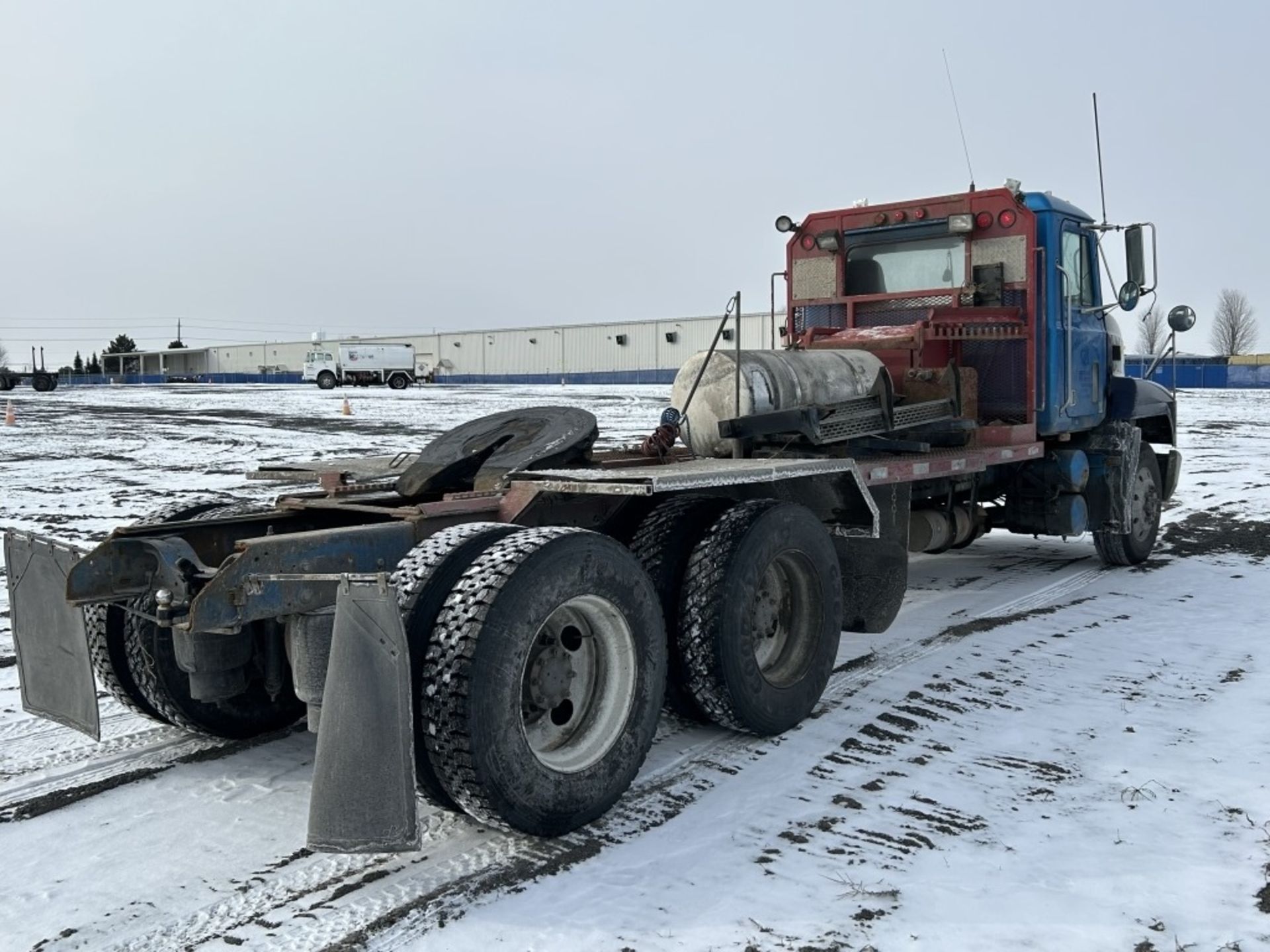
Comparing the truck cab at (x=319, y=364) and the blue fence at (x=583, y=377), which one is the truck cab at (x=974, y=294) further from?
the truck cab at (x=319, y=364)

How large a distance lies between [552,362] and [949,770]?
65.9 meters

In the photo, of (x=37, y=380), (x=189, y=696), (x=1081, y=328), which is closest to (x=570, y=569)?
(x=189, y=696)

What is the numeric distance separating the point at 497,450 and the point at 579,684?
1469 mm

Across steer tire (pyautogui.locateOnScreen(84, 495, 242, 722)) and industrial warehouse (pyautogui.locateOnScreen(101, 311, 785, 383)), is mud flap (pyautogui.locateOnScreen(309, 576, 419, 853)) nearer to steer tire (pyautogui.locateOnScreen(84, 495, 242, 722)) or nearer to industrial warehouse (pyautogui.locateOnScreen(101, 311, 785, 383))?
steer tire (pyautogui.locateOnScreen(84, 495, 242, 722))

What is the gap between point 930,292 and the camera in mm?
7668

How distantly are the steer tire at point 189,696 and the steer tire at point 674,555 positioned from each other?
149 centimetres

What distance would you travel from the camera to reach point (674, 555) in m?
4.50

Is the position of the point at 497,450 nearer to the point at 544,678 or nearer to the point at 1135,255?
the point at 544,678

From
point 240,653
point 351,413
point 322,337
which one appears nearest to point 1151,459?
point 240,653

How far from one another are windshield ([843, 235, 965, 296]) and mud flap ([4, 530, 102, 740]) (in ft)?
18.7

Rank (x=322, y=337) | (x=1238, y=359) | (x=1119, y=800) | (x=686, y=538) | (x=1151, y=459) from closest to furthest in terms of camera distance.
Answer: (x=1119, y=800)
(x=686, y=538)
(x=1151, y=459)
(x=1238, y=359)
(x=322, y=337)

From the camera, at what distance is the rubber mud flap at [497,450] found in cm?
481

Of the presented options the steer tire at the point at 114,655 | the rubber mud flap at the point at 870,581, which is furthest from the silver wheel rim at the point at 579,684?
the rubber mud flap at the point at 870,581

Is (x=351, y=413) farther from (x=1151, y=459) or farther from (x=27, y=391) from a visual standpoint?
(x=27, y=391)
